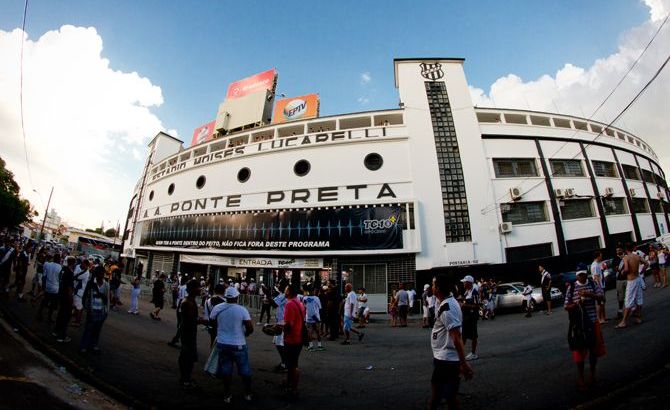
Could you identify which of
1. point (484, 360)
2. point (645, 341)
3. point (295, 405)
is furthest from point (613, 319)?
point (295, 405)

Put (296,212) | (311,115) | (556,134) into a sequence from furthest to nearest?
(311,115)
(556,134)
(296,212)

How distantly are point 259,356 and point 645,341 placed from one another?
314 inches

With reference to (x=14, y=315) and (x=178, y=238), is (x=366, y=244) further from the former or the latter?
(x=178, y=238)

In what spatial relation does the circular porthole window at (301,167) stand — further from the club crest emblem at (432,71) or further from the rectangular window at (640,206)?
the rectangular window at (640,206)

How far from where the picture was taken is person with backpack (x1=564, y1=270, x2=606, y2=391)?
13.7 ft

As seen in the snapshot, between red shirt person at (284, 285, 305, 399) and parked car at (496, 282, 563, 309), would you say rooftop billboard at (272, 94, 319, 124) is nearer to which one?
parked car at (496, 282, 563, 309)

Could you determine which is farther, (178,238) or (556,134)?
(178,238)

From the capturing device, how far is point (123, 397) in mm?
4047

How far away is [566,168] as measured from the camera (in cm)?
2216

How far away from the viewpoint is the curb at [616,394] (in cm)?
347

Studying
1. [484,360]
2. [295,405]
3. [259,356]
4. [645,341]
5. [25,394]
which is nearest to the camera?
[25,394]

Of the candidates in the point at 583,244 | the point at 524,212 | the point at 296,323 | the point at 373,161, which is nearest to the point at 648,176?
the point at 583,244

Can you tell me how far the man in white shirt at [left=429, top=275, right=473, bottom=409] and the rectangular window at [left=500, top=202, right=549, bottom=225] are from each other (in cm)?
1836

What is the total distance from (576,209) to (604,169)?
633 centimetres
